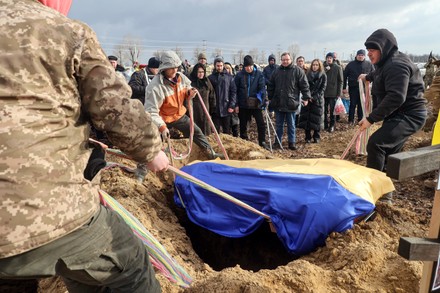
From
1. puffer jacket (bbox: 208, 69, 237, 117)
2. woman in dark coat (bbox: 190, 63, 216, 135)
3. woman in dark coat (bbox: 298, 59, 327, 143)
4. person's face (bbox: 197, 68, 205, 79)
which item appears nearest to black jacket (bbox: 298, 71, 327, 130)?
woman in dark coat (bbox: 298, 59, 327, 143)

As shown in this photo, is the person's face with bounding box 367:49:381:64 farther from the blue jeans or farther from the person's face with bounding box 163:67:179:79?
the blue jeans

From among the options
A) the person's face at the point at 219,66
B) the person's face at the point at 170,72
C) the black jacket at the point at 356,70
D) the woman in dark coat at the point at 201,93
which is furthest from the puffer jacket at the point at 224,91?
the black jacket at the point at 356,70

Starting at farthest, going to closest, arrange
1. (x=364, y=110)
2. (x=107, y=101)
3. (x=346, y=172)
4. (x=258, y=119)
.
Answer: (x=258, y=119) < (x=364, y=110) < (x=346, y=172) < (x=107, y=101)

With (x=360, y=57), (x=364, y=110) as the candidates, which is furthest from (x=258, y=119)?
(x=360, y=57)

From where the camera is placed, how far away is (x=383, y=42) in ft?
12.9

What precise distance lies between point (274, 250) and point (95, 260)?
254 centimetres

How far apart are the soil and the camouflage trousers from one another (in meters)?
0.74

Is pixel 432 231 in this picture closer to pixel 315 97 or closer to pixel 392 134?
pixel 392 134

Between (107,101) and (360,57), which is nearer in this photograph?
(107,101)

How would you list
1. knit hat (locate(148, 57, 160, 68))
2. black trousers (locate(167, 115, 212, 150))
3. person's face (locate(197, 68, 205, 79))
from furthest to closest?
person's face (locate(197, 68, 205, 79)), knit hat (locate(148, 57, 160, 68)), black trousers (locate(167, 115, 212, 150))

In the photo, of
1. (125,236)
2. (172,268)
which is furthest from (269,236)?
(125,236)

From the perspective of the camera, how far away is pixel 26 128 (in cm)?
128

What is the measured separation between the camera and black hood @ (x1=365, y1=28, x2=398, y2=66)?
3.92 metres

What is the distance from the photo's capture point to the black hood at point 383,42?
3916 mm
